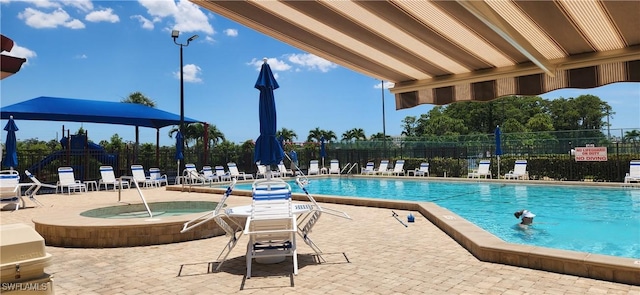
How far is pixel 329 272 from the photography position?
162 inches

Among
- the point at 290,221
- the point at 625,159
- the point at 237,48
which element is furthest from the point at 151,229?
the point at 237,48

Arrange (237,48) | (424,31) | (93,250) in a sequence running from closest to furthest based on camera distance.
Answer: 1. (424,31)
2. (93,250)
3. (237,48)

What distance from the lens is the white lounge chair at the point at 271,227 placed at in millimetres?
4121

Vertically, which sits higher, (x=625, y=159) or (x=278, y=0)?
(x=278, y=0)

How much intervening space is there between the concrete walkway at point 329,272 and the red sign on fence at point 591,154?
1109 cm

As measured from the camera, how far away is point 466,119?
59.8 metres

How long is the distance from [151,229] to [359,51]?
3.80 meters

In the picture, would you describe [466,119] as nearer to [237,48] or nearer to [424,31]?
[237,48]

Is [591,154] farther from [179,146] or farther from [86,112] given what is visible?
[86,112]

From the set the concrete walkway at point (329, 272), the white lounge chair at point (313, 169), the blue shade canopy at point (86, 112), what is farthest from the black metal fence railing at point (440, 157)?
the concrete walkway at point (329, 272)

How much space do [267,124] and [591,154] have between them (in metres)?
13.3

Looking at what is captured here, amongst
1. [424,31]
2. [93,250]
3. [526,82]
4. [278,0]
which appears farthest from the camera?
[93,250]

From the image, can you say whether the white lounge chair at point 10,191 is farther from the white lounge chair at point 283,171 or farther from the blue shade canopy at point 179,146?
the white lounge chair at point 283,171

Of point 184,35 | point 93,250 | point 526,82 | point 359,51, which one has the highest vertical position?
point 184,35
